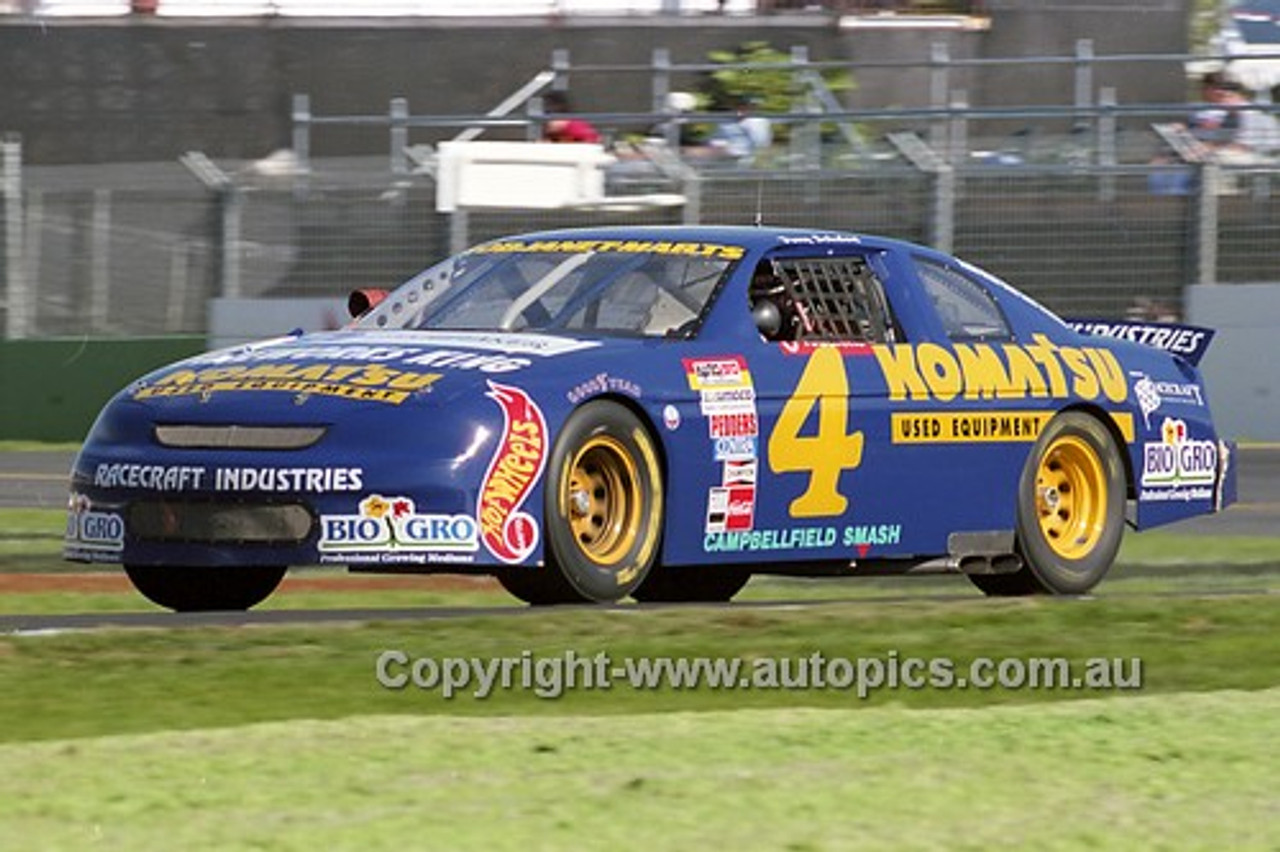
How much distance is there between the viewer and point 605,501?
9.19m

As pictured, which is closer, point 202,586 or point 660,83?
point 202,586

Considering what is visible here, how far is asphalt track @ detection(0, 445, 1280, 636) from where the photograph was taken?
332 inches

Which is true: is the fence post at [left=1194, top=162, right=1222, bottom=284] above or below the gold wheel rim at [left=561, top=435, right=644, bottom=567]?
above

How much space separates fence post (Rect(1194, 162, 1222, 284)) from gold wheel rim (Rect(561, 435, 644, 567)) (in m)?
12.9

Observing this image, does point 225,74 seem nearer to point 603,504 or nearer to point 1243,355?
point 1243,355

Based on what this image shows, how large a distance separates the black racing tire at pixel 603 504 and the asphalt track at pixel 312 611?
0.21 m

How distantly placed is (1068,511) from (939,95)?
1515cm

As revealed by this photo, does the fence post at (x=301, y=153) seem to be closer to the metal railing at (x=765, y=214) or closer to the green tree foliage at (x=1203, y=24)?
the metal railing at (x=765, y=214)

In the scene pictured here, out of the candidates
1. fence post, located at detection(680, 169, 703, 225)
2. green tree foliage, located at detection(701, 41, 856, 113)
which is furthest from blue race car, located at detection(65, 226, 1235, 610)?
green tree foliage, located at detection(701, 41, 856, 113)

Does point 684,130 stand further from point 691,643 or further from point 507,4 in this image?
point 691,643

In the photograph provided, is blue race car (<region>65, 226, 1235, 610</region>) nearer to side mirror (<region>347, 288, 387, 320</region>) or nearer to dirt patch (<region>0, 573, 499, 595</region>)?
side mirror (<region>347, 288, 387, 320</region>)

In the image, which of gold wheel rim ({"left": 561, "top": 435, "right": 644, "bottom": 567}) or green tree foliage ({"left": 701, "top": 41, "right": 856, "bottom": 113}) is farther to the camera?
green tree foliage ({"left": 701, "top": 41, "right": 856, "bottom": 113})

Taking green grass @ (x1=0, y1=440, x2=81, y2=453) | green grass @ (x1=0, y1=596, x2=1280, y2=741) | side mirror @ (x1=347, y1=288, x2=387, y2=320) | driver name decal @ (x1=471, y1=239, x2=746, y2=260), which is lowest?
green grass @ (x1=0, y1=440, x2=81, y2=453)

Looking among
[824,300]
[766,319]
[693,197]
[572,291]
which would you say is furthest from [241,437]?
[693,197]
